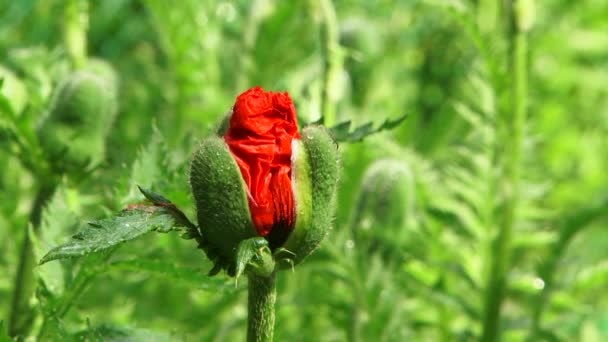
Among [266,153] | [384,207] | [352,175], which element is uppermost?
[352,175]

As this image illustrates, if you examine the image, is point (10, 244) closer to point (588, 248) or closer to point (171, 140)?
point (171, 140)

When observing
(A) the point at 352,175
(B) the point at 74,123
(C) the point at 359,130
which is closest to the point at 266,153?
A: (C) the point at 359,130

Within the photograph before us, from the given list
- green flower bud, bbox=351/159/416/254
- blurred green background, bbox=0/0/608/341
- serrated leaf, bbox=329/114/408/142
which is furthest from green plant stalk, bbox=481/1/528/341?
serrated leaf, bbox=329/114/408/142

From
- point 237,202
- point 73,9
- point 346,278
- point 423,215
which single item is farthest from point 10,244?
point 237,202

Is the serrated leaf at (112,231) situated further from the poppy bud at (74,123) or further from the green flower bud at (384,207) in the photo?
the green flower bud at (384,207)

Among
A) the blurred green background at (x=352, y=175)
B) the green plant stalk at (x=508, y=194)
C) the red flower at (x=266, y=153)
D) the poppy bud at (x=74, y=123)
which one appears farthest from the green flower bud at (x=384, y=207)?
the red flower at (x=266, y=153)

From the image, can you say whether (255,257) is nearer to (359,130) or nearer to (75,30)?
(359,130)

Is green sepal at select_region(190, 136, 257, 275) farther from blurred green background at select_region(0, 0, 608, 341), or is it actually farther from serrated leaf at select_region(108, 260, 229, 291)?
serrated leaf at select_region(108, 260, 229, 291)
